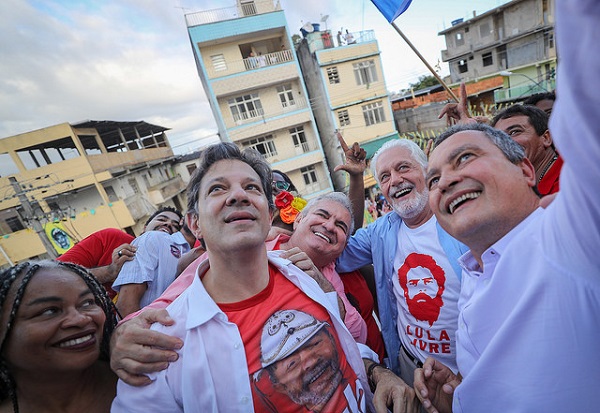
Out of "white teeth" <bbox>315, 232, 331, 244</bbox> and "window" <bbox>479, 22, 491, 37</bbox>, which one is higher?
"window" <bbox>479, 22, 491, 37</bbox>

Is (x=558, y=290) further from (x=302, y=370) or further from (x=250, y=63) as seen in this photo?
(x=250, y=63)

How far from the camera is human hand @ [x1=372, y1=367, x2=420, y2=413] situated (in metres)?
1.56

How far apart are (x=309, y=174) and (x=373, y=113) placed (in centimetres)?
696

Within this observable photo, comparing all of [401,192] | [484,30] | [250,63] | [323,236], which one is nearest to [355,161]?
[401,192]

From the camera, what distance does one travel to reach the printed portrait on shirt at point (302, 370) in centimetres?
146

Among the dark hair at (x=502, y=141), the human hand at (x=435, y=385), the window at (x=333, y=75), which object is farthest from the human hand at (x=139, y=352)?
the window at (x=333, y=75)

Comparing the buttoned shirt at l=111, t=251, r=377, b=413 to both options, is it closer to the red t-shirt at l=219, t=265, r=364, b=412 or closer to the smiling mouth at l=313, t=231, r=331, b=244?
the red t-shirt at l=219, t=265, r=364, b=412

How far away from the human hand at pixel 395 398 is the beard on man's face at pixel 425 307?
65 cm

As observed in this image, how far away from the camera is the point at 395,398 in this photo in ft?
5.21

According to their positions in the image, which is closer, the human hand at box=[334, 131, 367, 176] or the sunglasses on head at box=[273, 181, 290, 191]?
the human hand at box=[334, 131, 367, 176]

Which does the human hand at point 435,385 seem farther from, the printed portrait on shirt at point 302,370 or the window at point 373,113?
the window at point 373,113

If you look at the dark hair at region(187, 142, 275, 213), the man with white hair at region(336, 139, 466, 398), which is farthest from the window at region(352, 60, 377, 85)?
the dark hair at region(187, 142, 275, 213)

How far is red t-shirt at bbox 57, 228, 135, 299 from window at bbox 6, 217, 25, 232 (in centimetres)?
2125

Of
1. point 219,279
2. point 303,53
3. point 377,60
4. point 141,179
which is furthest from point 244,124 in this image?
point 219,279
